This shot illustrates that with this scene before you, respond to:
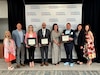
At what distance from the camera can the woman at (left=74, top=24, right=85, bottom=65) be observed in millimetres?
6777

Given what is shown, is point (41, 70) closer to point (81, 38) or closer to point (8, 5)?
point (81, 38)

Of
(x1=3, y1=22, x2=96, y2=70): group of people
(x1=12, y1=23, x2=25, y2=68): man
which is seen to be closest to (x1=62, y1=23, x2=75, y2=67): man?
(x1=3, y1=22, x2=96, y2=70): group of people

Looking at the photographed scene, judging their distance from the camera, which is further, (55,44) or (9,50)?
(55,44)

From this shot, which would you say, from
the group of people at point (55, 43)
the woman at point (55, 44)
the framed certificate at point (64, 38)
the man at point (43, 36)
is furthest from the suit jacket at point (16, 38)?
the framed certificate at point (64, 38)

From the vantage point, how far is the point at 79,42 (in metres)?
6.81

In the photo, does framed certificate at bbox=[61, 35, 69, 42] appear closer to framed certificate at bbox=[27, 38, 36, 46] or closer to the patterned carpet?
framed certificate at bbox=[27, 38, 36, 46]

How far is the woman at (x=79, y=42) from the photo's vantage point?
6.78m

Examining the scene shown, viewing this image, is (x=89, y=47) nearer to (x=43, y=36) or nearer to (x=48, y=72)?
(x=43, y=36)

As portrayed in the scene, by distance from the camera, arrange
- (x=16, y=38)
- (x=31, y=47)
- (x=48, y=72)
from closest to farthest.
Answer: (x=48, y=72)
(x=16, y=38)
(x=31, y=47)

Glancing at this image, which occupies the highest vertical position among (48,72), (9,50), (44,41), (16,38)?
(16,38)

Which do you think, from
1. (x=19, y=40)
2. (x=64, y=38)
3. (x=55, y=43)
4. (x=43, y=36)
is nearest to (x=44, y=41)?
(x=43, y=36)

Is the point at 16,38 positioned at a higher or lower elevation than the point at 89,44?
higher

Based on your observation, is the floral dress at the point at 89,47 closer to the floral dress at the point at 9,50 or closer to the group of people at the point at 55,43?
the group of people at the point at 55,43

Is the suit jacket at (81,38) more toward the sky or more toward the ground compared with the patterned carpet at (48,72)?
more toward the sky
